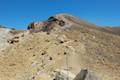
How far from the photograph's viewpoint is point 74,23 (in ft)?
138

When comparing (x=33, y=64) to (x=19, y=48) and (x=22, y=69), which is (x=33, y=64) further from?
(x=19, y=48)

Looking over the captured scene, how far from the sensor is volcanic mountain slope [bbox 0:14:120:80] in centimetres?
2953

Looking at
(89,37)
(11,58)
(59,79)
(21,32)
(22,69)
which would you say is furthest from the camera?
(21,32)

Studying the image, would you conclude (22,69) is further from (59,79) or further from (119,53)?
(119,53)

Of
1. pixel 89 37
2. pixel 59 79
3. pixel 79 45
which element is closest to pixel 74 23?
pixel 89 37

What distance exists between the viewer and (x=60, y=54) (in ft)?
106

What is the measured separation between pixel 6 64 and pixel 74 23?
13.9 meters

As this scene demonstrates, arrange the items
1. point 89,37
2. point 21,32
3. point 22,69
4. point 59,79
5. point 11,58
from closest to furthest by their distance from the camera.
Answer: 1. point 59,79
2. point 22,69
3. point 11,58
4. point 89,37
5. point 21,32

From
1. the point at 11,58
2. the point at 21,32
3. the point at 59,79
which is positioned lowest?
the point at 59,79

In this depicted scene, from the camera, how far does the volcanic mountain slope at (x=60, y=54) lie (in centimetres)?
2953

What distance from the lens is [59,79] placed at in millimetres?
25250

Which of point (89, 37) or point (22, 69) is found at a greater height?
point (89, 37)

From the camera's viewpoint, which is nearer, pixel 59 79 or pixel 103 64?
pixel 59 79

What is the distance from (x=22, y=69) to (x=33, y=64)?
4.63 ft
